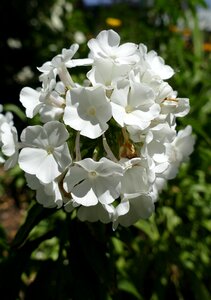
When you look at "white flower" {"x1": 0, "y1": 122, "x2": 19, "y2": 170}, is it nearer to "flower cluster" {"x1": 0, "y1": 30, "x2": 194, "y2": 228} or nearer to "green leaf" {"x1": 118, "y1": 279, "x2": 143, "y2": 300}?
"flower cluster" {"x1": 0, "y1": 30, "x2": 194, "y2": 228}

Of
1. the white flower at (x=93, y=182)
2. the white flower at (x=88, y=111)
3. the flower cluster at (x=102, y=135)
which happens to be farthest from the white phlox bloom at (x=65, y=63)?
the white flower at (x=93, y=182)

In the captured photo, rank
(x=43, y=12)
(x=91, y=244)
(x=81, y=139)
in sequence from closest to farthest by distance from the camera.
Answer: (x=81, y=139) < (x=91, y=244) < (x=43, y=12)

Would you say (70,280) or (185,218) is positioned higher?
(70,280)

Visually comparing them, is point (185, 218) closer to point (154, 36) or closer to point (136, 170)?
point (154, 36)

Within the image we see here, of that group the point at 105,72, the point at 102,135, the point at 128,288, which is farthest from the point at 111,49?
the point at 128,288

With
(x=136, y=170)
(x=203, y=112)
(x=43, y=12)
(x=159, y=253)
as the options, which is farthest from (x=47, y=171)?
(x=43, y=12)

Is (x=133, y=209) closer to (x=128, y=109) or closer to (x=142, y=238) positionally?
(x=128, y=109)
